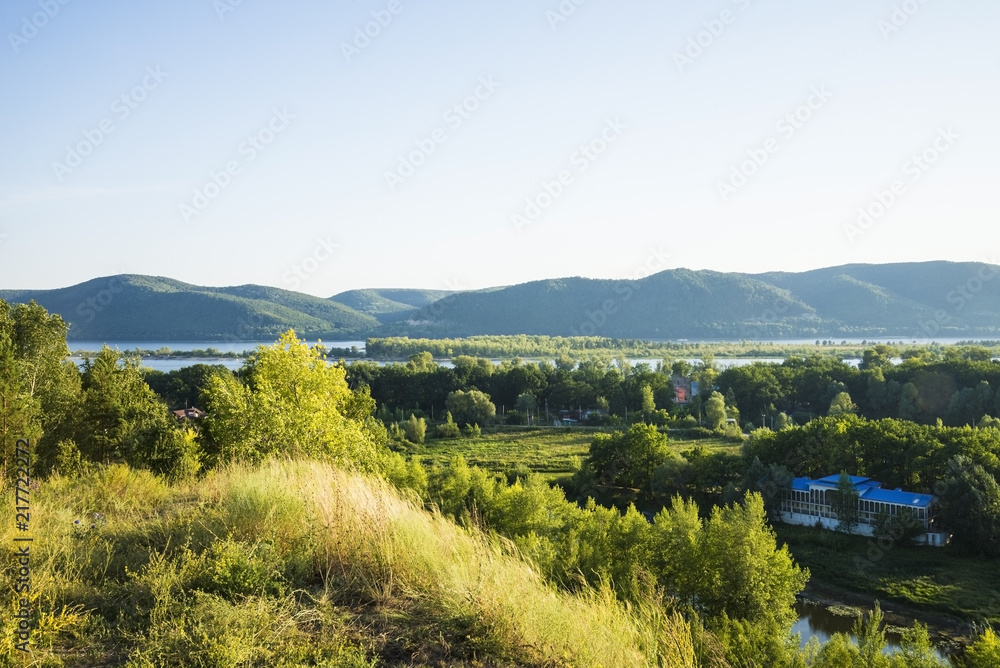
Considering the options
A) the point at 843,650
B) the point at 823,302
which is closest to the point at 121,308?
the point at 843,650

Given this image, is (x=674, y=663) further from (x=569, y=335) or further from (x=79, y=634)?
(x=569, y=335)

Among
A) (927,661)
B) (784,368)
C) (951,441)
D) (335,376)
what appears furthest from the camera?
(784,368)

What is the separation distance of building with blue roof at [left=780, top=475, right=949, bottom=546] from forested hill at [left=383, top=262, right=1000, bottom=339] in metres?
135

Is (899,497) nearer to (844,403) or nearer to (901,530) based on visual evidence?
(901,530)

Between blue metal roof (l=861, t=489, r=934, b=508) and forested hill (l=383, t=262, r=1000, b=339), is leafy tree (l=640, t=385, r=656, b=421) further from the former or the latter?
forested hill (l=383, t=262, r=1000, b=339)

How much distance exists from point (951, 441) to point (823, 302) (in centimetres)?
15875

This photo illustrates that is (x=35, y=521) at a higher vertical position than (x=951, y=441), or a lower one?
higher

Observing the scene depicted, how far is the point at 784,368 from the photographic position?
67.2 metres

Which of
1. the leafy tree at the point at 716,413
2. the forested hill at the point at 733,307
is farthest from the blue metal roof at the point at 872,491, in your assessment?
the forested hill at the point at 733,307

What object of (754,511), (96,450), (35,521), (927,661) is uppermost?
(35,521)

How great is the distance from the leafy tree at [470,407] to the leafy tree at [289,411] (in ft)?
145

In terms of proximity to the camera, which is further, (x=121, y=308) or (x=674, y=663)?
(x=121, y=308)

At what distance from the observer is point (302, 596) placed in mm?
4750

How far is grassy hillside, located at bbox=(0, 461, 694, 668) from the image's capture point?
4051mm
